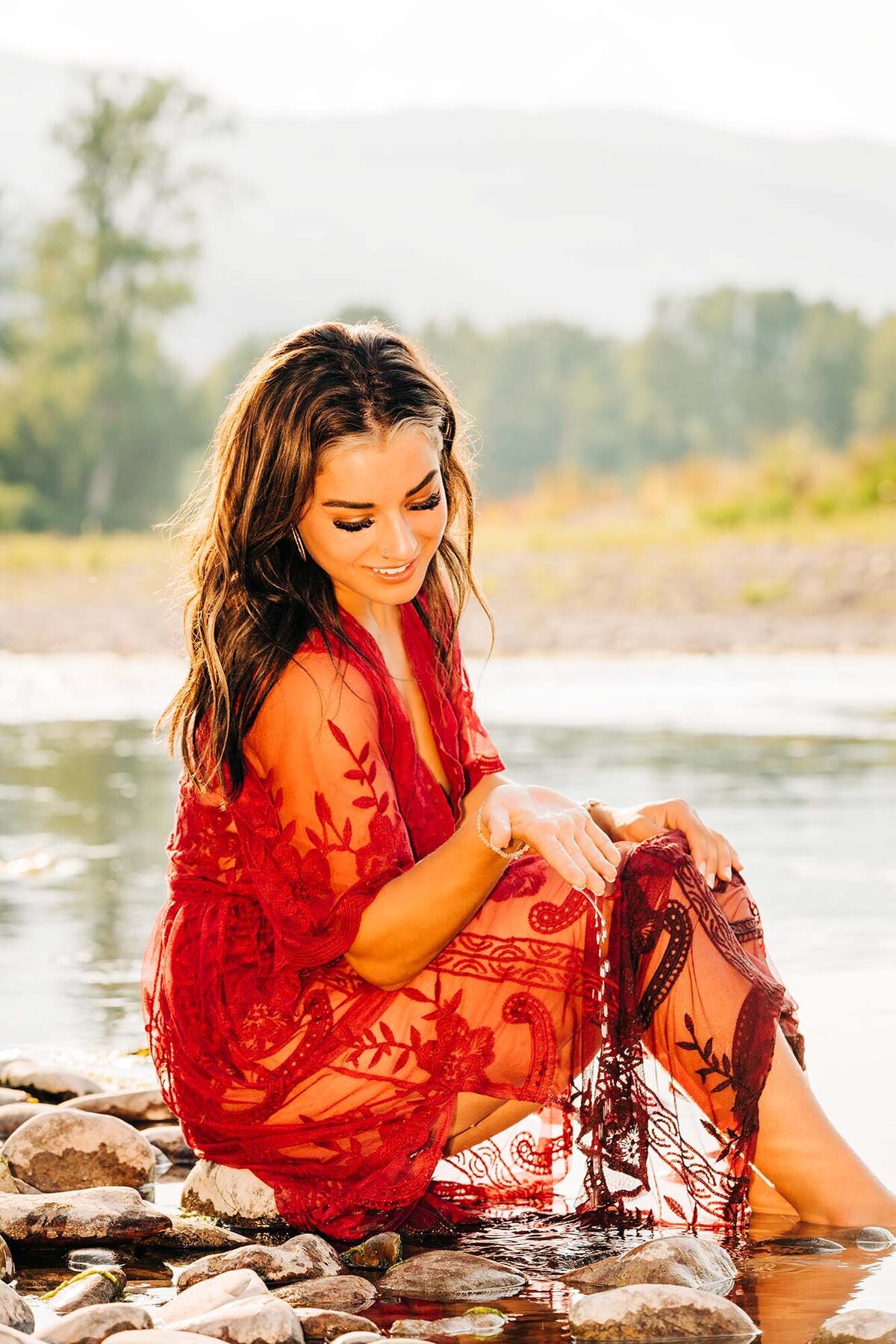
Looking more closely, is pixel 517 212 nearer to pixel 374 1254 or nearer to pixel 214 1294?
pixel 374 1254

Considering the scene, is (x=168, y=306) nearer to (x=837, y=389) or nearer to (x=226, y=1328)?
(x=837, y=389)

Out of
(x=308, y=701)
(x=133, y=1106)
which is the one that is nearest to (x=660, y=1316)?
(x=308, y=701)

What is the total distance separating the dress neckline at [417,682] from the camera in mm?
2455

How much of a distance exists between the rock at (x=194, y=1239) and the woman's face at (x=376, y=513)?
0.78m

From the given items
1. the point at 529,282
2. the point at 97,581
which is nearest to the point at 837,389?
the point at 97,581

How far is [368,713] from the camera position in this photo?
7.64 feet

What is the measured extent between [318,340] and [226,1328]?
114cm

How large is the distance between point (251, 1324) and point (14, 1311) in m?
0.27

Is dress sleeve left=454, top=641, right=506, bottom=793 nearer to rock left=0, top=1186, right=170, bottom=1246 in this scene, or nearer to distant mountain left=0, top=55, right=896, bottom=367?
rock left=0, top=1186, right=170, bottom=1246

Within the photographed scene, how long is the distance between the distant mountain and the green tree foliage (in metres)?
54.0

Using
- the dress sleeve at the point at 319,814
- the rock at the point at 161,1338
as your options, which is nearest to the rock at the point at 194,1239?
the dress sleeve at the point at 319,814

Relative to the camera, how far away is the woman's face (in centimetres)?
231

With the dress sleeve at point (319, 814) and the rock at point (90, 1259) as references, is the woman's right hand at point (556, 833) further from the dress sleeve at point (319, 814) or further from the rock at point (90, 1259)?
the rock at point (90, 1259)

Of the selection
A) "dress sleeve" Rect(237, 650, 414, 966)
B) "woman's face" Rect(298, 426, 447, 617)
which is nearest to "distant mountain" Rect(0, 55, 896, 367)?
"woman's face" Rect(298, 426, 447, 617)
